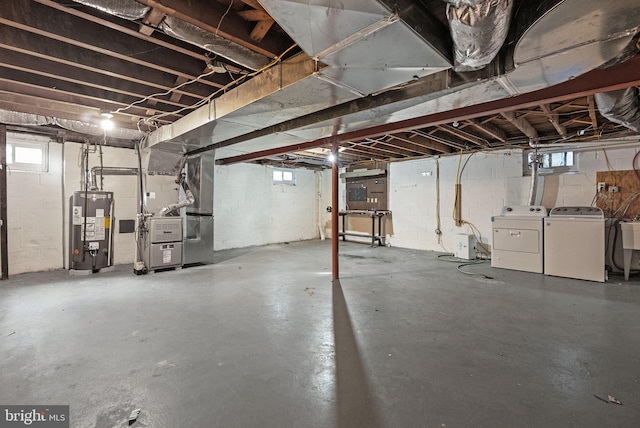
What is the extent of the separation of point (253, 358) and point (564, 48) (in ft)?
8.77

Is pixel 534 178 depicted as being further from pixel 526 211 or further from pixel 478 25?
pixel 478 25

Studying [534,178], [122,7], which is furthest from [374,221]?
[122,7]

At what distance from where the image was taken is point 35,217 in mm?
4316

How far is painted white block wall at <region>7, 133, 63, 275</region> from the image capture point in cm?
416

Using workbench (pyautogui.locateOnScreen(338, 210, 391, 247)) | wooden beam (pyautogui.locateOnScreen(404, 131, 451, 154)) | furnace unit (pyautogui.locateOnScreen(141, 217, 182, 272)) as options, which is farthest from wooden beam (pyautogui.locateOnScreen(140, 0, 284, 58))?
workbench (pyautogui.locateOnScreen(338, 210, 391, 247))

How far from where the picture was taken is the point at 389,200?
7.16m

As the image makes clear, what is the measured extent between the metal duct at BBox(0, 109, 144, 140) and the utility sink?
7.06m

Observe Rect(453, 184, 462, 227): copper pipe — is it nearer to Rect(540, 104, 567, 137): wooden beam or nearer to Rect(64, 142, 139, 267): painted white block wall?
Rect(540, 104, 567, 137): wooden beam

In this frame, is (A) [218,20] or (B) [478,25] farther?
(A) [218,20]

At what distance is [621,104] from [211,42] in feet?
11.6

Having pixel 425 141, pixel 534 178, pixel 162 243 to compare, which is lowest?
pixel 162 243

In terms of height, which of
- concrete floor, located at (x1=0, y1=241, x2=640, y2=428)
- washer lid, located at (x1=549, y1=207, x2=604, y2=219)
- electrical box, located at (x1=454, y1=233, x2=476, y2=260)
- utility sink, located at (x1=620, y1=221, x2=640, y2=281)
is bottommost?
concrete floor, located at (x1=0, y1=241, x2=640, y2=428)

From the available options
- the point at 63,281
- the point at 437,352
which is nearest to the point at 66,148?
the point at 63,281

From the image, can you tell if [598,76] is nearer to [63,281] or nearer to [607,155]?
[607,155]
